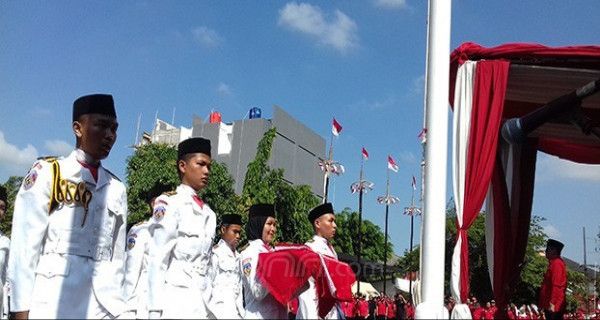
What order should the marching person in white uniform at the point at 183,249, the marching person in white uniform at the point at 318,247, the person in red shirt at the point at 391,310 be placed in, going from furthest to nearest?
1. the person in red shirt at the point at 391,310
2. the marching person in white uniform at the point at 318,247
3. the marching person in white uniform at the point at 183,249

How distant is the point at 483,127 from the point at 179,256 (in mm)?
4915

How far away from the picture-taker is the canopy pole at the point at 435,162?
6.08m

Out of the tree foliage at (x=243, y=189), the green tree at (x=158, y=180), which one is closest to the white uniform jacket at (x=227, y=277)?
the tree foliage at (x=243, y=189)

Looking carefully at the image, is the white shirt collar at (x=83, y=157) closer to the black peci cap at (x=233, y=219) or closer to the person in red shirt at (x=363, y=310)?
the black peci cap at (x=233, y=219)

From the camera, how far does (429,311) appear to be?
19.4ft

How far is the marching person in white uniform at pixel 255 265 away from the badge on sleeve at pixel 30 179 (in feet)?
8.72

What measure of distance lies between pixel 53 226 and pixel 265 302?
277 centimetres

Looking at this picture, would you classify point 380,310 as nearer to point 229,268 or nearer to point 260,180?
point 260,180

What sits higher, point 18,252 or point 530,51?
point 530,51

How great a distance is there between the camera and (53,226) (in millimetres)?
3406

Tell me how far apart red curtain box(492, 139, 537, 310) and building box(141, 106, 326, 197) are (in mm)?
35821

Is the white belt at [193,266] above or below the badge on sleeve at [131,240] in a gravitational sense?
below

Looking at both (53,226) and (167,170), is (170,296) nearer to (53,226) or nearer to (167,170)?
(53,226)

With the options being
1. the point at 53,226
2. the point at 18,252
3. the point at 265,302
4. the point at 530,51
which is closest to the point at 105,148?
the point at 53,226
